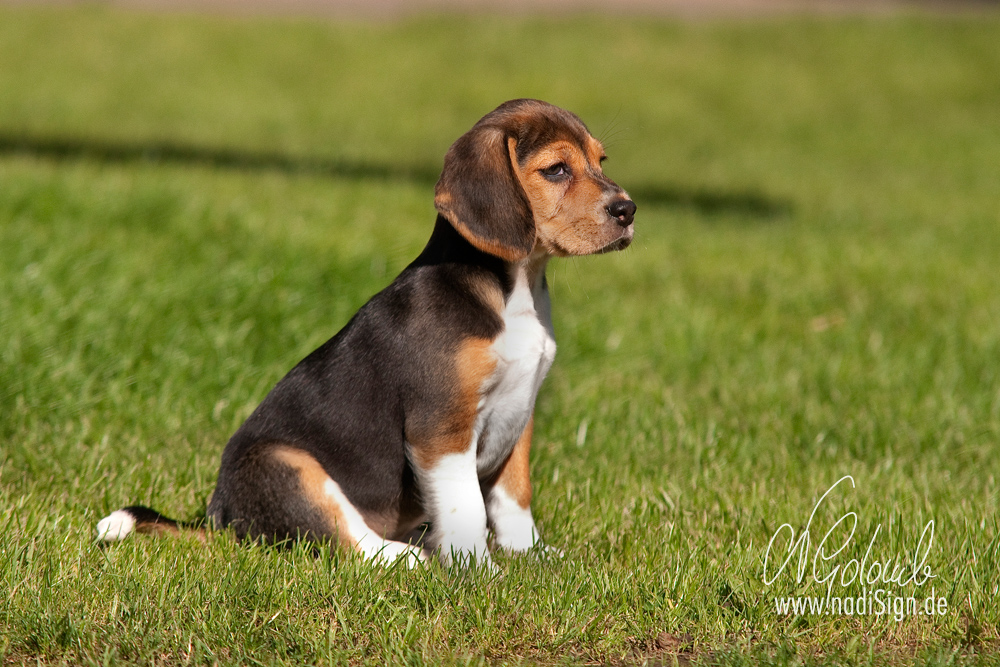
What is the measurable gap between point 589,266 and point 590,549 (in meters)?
5.06

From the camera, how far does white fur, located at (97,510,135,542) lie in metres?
3.55

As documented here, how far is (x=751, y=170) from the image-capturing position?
51.0ft

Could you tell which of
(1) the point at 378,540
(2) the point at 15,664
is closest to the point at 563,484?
(1) the point at 378,540

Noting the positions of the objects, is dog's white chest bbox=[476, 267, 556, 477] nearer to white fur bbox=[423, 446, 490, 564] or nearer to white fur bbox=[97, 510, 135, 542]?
white fur bbox=[423, 446, 490, 564]

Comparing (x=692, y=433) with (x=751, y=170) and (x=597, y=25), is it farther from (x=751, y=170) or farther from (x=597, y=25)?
(x=597, y=25)

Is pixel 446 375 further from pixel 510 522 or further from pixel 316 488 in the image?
pixel 510 522

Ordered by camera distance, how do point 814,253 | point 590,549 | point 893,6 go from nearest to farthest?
point 590,549, point 814,253, point 893,6

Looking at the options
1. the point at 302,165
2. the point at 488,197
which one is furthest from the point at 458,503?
the point at 302,165

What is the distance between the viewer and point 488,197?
3.35m

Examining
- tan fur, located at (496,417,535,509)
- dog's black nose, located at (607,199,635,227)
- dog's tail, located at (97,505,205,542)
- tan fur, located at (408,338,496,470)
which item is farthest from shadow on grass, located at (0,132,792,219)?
tan fur, located at (408,338,496,470)

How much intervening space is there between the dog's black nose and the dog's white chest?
361mm
